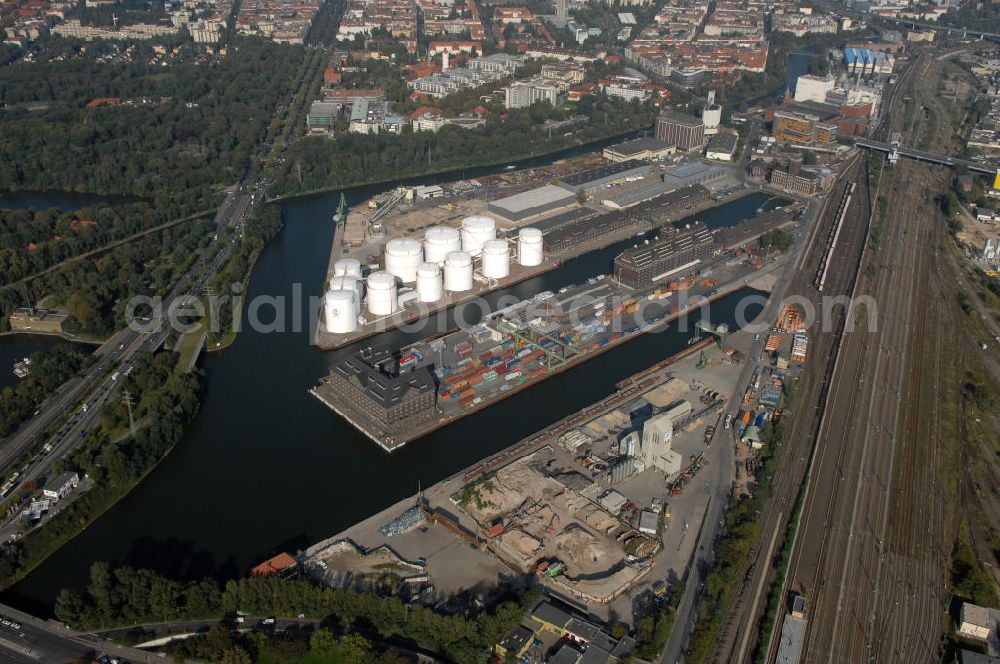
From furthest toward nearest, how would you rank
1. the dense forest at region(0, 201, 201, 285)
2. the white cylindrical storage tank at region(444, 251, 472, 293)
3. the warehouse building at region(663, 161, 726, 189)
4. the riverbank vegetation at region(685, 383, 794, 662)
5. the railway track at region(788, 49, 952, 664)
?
1. the warehouse building at region(663, 161, 726, 189)
2. the dense forest at region(0, 201, 201, 285)
3. the white cylindrical storage tank at region(444, 251, 472, 293)
4. the railway track at region(788, 49, 952, 664)
5. the riverbank vegetation at region(685, 383, 794, 662)

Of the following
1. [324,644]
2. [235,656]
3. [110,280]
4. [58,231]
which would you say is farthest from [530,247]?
[235,656]

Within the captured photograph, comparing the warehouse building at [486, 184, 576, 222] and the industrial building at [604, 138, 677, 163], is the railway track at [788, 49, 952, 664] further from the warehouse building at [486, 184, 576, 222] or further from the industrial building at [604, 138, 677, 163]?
the industrial building at [604, 138, 677, 163]

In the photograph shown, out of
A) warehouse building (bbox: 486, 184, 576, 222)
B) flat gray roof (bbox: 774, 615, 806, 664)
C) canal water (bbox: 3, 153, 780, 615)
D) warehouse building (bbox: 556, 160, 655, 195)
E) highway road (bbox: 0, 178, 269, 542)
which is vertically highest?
warehouse building (bbox: 556, 160, 655, 195)

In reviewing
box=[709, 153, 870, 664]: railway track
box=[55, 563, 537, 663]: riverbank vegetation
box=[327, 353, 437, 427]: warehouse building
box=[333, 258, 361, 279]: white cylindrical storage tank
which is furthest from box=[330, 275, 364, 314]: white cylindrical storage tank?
box=[709, 153, 870, 664]: railway track

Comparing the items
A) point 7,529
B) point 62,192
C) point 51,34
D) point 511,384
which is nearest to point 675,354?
point 511,384

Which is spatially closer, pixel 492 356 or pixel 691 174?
pixel 492 356

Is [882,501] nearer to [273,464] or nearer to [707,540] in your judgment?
[707,540]
